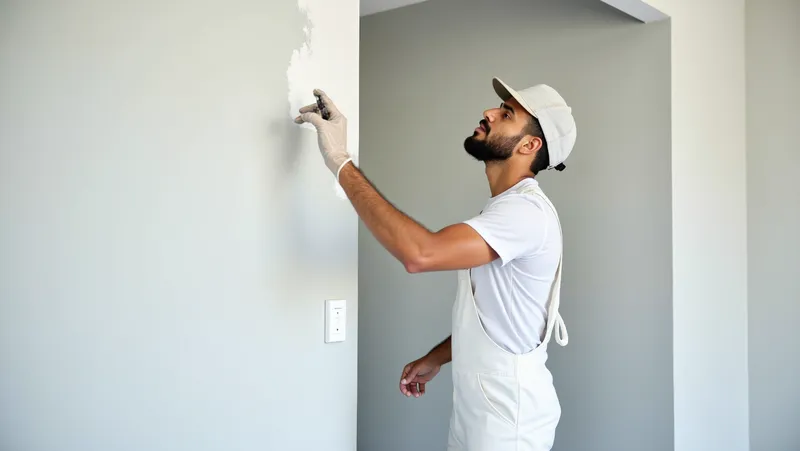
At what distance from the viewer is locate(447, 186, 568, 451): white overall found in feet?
6.06

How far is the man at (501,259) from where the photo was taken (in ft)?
5.53

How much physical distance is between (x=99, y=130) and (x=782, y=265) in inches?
110

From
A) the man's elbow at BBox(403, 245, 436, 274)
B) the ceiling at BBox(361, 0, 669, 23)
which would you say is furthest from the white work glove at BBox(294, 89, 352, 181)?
the ceiling at BBox(361, 0, 669, 23)

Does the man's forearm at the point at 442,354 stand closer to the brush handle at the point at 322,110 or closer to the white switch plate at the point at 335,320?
the white switch plate at the point at 335,320

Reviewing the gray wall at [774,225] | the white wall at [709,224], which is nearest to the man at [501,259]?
the white wall at [709,224]

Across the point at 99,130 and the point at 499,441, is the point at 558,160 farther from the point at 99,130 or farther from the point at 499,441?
the point at 99,130

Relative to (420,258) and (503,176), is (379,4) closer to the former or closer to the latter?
(503,176)

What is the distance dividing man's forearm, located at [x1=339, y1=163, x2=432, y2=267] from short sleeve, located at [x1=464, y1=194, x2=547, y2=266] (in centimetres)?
14

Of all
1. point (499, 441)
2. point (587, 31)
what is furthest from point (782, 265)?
point (499, 441)

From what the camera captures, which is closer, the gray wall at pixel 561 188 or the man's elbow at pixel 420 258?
the man's elbow at pixel 420 258

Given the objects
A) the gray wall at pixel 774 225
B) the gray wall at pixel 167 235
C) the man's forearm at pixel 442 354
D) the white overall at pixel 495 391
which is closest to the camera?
the gray wall at pixel 167 235

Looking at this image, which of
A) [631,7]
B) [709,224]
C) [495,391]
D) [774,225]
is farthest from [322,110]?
[774,225]

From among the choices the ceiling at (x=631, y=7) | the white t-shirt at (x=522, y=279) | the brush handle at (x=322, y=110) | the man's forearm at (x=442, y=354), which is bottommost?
the man's forearm at (x=442, y=354)

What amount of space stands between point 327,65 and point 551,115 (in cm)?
58
